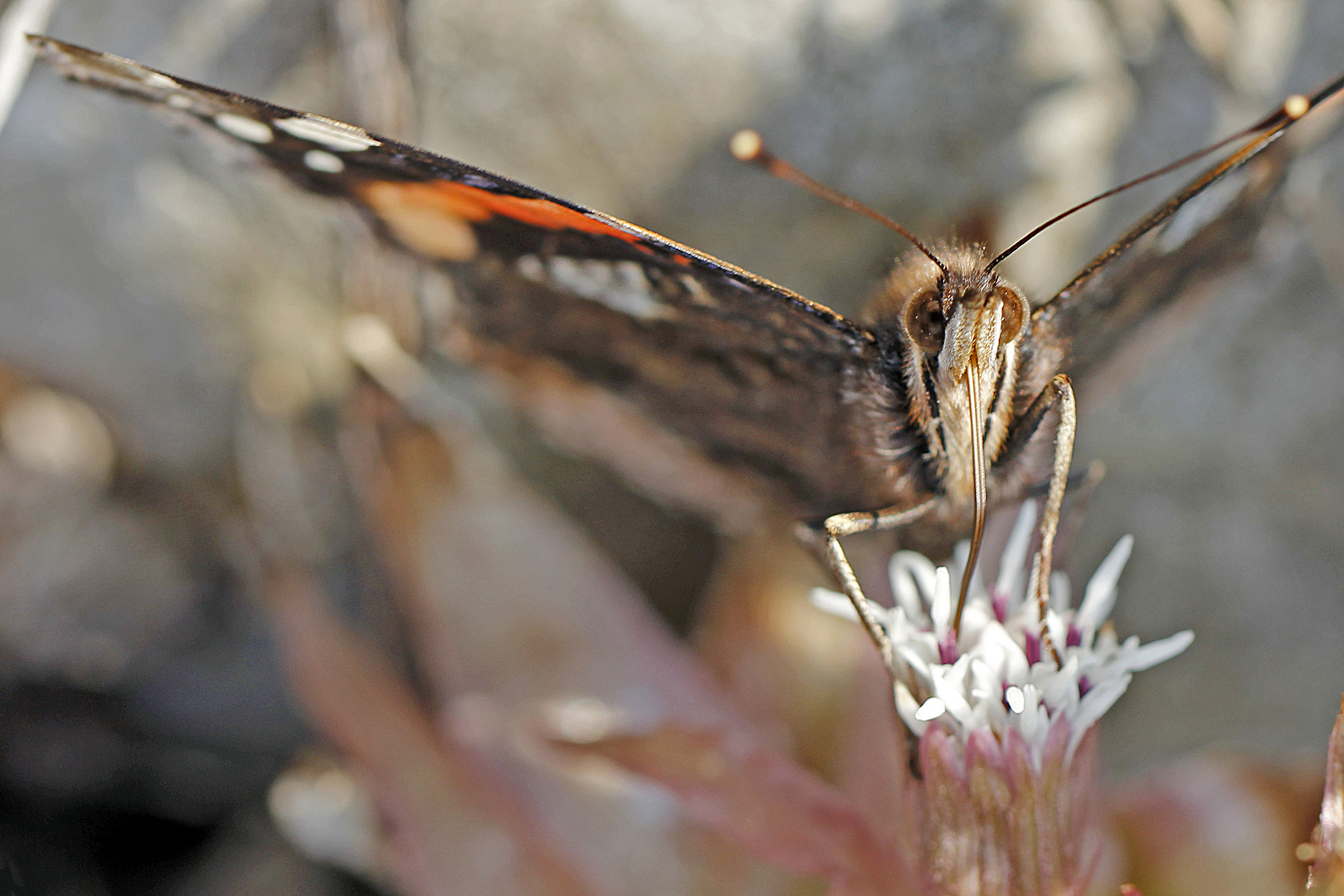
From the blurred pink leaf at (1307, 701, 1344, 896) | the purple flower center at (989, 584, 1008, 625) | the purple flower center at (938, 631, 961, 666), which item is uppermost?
the purple flower center at (989, 584, 1008, 625)

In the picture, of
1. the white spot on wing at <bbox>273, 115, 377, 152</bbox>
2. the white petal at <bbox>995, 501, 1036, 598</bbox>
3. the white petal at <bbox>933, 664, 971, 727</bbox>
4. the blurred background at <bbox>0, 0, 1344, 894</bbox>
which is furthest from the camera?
the blurred background at <bbox>0, 0, 1344, 894</bbox>

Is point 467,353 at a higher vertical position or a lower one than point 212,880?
higher

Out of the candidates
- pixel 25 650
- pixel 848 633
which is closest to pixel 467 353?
pixel 848 633

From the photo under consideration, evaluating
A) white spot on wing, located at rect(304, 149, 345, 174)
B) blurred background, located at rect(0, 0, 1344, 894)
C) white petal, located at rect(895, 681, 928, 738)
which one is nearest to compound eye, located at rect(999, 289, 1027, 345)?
white petal, located at rect(895, 681, 928, 738)

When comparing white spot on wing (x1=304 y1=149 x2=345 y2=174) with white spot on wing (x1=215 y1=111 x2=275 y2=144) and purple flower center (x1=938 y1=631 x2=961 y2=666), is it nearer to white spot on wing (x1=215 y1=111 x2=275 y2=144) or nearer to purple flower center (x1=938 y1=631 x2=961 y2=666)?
white spot on wing (x1=215 y1=111 x2=275 y2=144)

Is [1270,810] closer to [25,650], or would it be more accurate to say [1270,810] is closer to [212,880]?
[212,880]

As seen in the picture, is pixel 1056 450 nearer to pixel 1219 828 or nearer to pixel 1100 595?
pixel 1100 595

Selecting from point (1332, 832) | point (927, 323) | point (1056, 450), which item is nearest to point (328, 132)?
point (927, 323)

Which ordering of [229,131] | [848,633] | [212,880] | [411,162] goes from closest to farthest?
[411,162] → [229,131] → [848,633] → [212,880]
